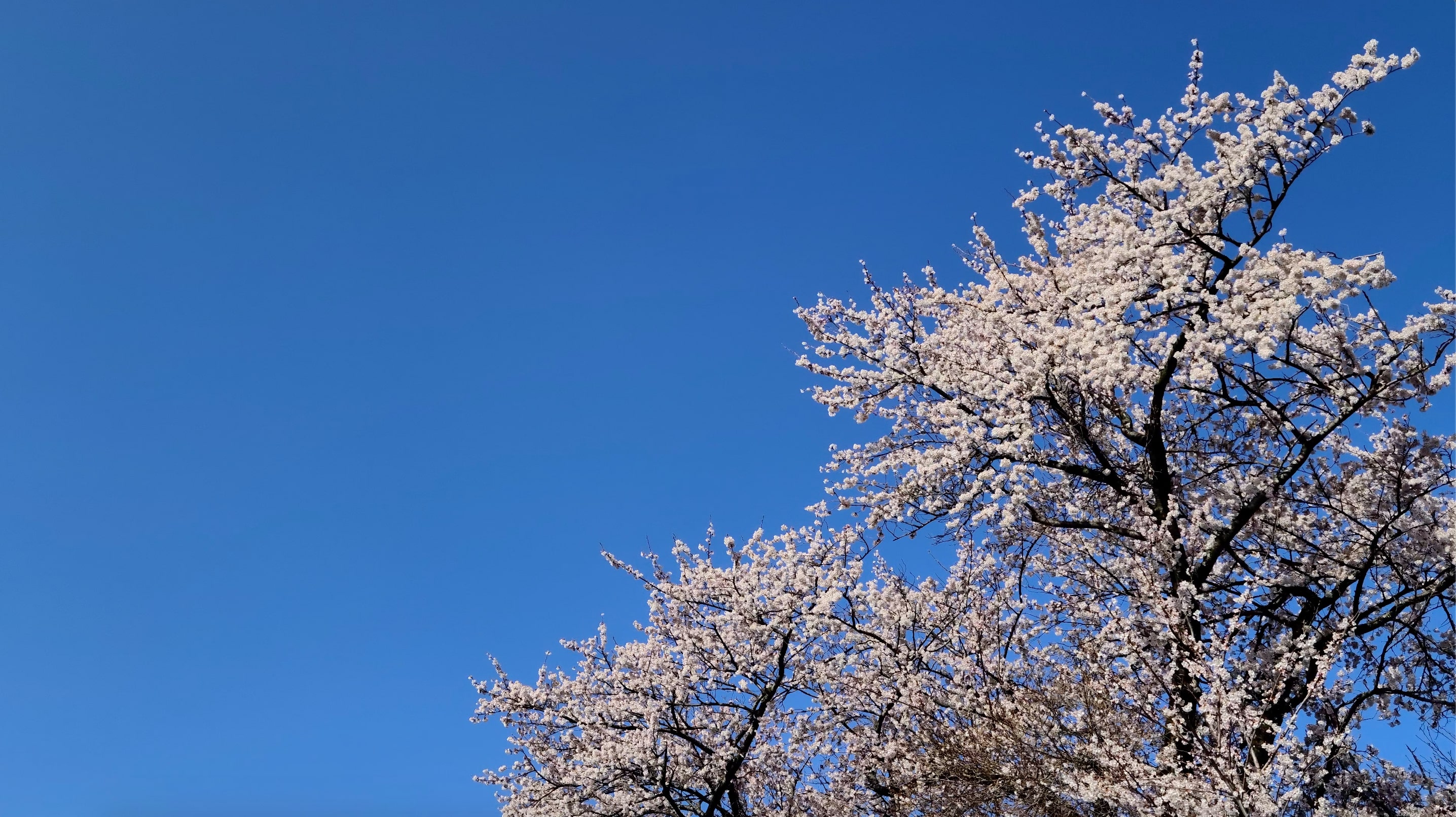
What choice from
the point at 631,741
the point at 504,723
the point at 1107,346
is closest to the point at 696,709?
the point at 631,741

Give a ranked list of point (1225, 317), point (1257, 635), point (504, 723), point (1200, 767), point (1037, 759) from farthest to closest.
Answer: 1. point (504, 723)
2. point (1257, 635)
3. point (1037, 759)
4. point (1225, 317)
5. point (1200, 767)

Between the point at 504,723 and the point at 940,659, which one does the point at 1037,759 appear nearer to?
the point at 940,659

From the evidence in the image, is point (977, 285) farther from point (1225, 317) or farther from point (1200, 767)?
point (1200, 767)

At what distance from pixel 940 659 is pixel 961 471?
3929mm

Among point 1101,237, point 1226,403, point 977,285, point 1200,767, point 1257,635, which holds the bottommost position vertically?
point 1200,767

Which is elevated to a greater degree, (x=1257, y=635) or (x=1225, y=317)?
(x=1225, y=317)

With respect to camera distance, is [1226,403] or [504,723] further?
[504,723]

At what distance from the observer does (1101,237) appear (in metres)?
12.1

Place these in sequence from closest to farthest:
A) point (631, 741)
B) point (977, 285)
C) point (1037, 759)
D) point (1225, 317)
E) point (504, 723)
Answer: point (1225, 317), point (1037, 759), point (977, 285), point (631, 741), point (504, 723)

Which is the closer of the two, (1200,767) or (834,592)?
(1200,767)

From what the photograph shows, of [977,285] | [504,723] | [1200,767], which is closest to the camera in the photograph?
[1200,767]

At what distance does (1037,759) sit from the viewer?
10.6 m

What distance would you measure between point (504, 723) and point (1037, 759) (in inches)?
449

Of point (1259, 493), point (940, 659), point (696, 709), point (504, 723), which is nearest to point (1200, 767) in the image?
point (1259, 493)
